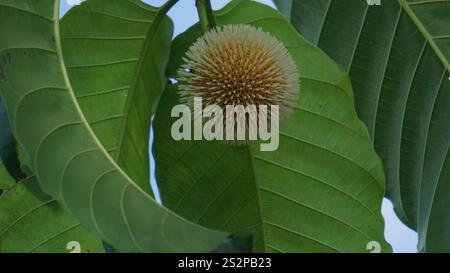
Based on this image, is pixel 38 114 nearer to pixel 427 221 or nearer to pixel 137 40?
pixel 137 40

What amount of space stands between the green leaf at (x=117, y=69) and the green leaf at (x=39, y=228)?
0.19 metres

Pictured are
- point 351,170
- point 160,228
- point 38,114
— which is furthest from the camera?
point 351,170

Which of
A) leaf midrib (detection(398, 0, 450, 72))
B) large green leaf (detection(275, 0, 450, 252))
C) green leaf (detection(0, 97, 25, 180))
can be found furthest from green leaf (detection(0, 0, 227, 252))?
leaf midrib (detection(398, 0, 450, 72))

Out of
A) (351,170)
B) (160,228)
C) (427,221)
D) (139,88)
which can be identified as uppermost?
(139,88)

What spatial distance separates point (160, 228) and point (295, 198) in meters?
0.74

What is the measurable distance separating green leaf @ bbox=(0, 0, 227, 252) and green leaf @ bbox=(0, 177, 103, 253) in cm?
51

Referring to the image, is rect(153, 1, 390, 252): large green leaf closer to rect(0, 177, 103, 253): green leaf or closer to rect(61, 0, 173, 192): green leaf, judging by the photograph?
rect(61, 0, 173, 192): green leaf

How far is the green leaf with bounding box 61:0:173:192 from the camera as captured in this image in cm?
159

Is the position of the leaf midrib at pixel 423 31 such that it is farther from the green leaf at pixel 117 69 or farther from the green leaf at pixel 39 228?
the green leaf at pixel 39 228

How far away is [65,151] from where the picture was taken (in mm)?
1133

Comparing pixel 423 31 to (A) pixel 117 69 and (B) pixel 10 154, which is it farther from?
(B) pixel 10 154

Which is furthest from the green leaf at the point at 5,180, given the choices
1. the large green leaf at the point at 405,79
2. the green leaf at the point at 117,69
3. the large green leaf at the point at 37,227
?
the large green leaf at the point at 405,79

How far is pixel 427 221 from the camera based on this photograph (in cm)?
176
